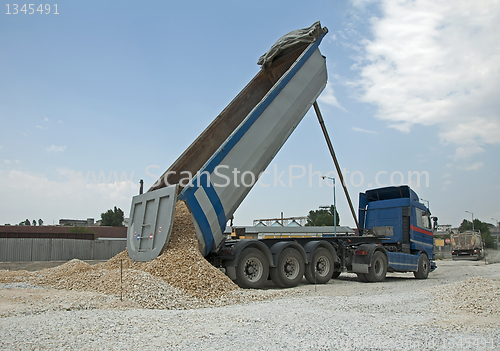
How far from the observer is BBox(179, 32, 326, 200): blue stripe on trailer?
8375mm

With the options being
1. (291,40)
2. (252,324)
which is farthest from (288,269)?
(291,40)

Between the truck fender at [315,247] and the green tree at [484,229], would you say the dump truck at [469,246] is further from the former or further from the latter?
the green tree at [484,229]

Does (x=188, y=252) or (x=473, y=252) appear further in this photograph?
(x=473, y=252)

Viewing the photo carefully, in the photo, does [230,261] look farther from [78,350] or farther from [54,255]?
[54,255]

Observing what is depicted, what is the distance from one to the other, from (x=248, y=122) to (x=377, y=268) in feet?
21.8

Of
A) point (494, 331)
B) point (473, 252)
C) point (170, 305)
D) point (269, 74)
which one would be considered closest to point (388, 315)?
point (494, 331)

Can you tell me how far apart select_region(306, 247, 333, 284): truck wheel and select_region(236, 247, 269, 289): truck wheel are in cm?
168

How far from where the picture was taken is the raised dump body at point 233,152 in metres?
8.38

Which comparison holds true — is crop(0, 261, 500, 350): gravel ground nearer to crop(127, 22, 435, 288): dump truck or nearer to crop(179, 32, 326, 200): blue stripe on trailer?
crop(127, 22, 435, 288): dump truck

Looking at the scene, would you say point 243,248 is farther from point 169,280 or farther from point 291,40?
point 291,40

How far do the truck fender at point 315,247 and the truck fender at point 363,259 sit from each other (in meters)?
0.87

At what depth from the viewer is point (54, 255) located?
70.5 ft

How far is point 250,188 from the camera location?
9.48m

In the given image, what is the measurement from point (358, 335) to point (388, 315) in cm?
151
